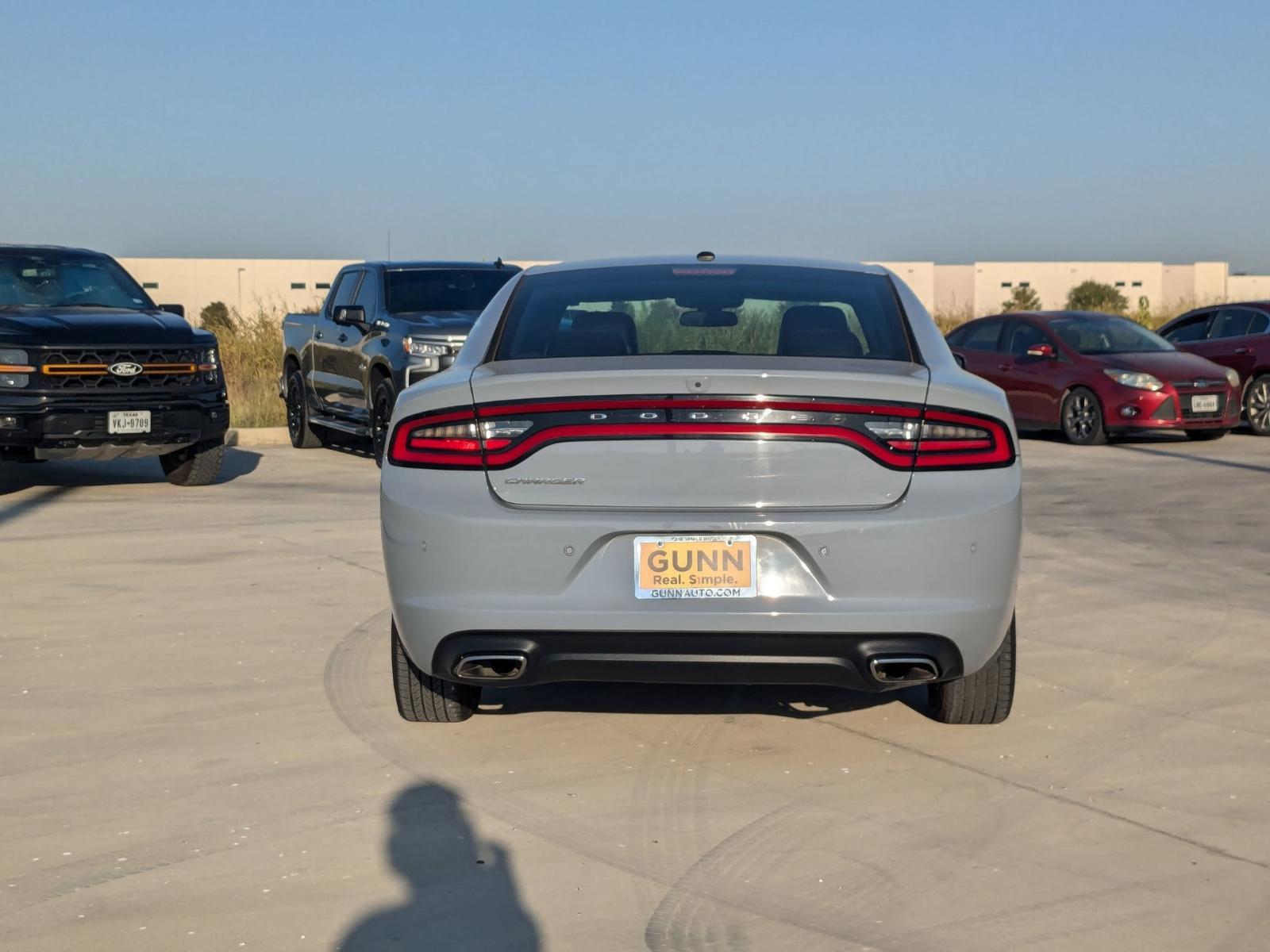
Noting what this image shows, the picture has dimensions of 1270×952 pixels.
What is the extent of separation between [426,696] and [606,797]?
1.04 metres

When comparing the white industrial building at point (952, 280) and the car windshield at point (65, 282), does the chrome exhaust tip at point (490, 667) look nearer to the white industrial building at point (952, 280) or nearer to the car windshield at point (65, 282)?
the car windshield at point (65, 282)

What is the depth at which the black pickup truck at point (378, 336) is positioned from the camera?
14.4 metres

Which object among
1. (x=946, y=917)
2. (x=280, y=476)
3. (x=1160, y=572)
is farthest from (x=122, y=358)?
(x=946, y=917)

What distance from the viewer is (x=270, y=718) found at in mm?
6105

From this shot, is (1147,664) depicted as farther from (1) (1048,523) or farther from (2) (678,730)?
(1) (1048,523)

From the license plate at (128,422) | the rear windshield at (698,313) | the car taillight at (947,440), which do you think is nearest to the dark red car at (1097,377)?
the license plate at (128,422)

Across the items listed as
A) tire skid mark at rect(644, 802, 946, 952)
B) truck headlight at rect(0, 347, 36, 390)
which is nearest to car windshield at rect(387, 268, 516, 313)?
truck headlight at rect(0, 347, 36, 390)

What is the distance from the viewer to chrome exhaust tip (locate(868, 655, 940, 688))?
5.05 metres

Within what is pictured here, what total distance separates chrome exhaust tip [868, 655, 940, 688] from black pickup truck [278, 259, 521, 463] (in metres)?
9.15

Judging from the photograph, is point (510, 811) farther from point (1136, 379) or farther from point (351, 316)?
point (1136, 379)

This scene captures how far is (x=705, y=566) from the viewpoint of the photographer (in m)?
4.96

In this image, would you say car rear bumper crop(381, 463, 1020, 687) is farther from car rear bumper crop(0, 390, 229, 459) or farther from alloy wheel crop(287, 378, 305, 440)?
alloy wheel crop(287, 378, 305, 440)

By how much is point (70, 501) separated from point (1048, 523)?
288 inches

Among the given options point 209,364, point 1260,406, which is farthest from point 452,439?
point 1260,406
